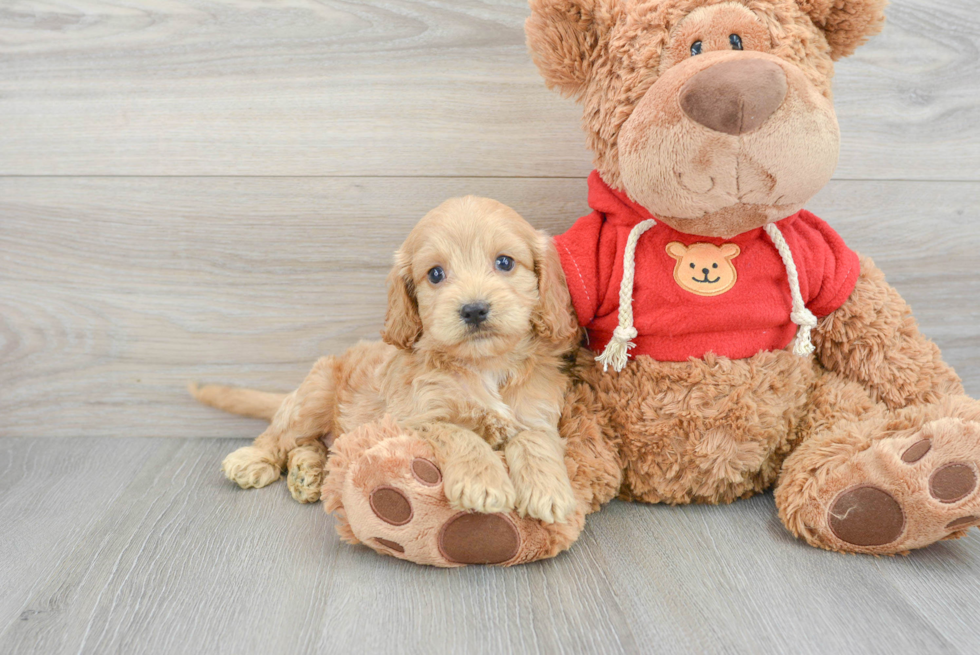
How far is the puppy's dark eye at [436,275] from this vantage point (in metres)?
1.29

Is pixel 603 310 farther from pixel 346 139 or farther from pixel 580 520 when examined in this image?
pixel 346 139

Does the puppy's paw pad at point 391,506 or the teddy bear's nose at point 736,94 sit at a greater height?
the teddy bear's nose at point 736,94

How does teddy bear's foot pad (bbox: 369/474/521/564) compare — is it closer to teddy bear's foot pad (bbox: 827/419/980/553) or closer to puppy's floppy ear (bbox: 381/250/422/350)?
puppy's floppy ear (bbox: 381/250/422/350)

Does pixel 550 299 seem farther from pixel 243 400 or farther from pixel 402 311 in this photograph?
pixel 243 400

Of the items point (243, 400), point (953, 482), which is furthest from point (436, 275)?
point (953, 482)

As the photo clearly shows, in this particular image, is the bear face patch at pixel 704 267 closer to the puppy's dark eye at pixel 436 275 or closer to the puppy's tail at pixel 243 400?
the puppy's dark eye at pixel 436 275

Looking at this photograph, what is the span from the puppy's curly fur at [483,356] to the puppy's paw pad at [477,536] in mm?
43

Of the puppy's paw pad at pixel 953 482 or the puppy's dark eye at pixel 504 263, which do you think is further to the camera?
the puppy's dark eye at pixel 504 263

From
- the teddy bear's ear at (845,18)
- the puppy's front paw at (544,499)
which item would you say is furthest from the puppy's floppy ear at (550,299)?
the teddy bear's ear at (845,18)

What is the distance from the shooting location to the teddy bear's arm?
4.53ft

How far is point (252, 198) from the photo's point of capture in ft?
5.84

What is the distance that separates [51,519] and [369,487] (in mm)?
796

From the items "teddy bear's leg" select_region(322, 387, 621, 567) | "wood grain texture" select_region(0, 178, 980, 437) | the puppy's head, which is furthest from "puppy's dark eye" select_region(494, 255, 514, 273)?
"wood grain texture" select_region(0, 178, 980, 437)

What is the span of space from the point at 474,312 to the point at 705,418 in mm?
505
